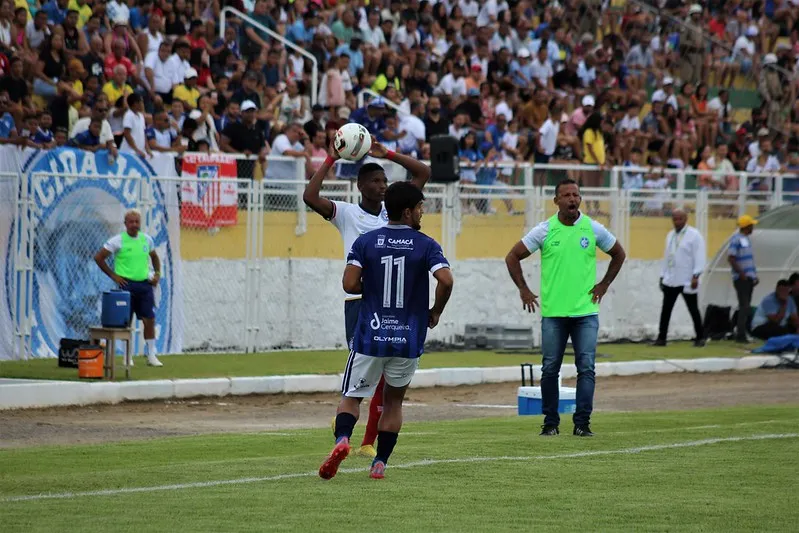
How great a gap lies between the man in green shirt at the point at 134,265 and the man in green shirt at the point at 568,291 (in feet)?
25.0

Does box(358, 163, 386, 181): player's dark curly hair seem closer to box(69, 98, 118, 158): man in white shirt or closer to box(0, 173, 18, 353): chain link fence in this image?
box(0, 173, 18, 353): chain link fence

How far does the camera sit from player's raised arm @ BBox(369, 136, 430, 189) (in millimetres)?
10945

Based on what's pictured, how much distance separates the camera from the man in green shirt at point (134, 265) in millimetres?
19141

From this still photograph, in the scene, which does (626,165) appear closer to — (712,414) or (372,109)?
(372,109)

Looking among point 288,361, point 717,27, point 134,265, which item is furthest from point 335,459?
point 717,27

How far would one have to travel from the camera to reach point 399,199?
9.49 metres

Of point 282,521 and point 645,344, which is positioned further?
point 645,344

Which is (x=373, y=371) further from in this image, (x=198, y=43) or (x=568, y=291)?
(x=198, y=43)

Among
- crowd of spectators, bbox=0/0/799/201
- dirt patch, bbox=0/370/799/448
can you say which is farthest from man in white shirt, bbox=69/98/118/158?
dirt patch, bbox=0/370/799/448

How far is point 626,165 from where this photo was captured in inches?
1088

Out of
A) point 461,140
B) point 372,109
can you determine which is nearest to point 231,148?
point 372,109

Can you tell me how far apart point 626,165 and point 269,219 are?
835 cm

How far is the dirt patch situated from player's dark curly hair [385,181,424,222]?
5456mm

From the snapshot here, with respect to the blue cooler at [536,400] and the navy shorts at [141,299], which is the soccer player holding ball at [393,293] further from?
the navy shorts at [141,299]
